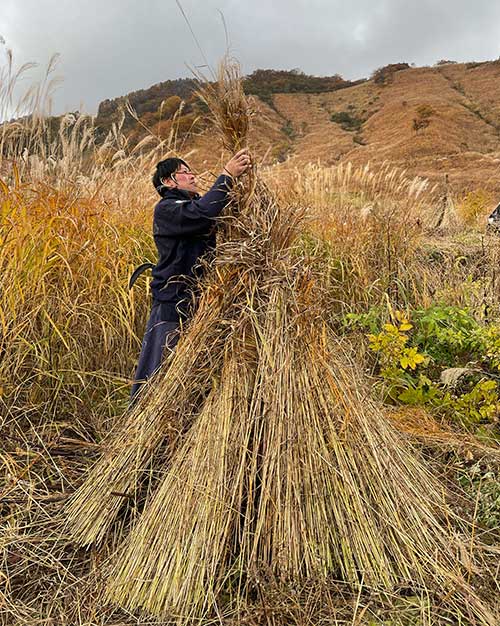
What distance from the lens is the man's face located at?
8.10ft

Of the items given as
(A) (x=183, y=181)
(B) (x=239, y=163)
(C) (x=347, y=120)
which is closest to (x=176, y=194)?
(A) (x=183, y=181)

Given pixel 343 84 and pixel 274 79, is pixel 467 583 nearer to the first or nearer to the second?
pixel 274 79

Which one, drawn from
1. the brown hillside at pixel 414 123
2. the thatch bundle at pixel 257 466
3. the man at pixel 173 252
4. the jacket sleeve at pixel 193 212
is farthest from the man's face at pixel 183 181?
the brown hillside at pixel 414 123

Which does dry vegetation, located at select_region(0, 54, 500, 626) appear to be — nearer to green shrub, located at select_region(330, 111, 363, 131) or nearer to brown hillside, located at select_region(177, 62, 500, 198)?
brown hillside, located at select_region(177, 62, 500, 198)

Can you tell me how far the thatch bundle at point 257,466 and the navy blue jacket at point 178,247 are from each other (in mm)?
231

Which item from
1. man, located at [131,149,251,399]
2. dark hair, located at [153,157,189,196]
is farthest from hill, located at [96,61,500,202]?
man, located at [131,149,251,399]

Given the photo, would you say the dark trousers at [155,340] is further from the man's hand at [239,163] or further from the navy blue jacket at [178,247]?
the man's hand at [239,163]

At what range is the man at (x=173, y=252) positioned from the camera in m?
2.19

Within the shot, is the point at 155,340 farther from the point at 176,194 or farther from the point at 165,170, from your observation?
the point at 165,170

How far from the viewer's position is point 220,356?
1.86m

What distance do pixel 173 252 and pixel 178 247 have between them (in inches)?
2.1

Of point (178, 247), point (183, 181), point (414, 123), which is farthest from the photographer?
point (414, 123)

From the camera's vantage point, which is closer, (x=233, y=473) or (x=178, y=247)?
(x=233, y=473)

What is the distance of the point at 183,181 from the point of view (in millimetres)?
2477
